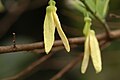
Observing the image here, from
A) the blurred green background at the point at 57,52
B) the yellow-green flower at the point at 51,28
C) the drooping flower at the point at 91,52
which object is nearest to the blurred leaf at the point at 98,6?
the drooping flower at the point at 91,52

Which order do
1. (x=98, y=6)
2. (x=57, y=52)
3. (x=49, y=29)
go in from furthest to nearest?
(x=57, y=52) → (x=98, y=6) → (x=49, y=29)

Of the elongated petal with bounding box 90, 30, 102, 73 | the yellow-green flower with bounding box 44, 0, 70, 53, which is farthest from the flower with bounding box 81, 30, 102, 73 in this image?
the yellow-green flower with bounding box 44, 0, 70, 53

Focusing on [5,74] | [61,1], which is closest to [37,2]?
[61,1]

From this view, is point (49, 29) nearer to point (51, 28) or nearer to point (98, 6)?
point (51, 28)

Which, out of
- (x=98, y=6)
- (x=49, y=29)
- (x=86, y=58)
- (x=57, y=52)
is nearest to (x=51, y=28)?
(x=49, y=29)

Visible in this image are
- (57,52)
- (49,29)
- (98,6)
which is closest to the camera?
(49,29)

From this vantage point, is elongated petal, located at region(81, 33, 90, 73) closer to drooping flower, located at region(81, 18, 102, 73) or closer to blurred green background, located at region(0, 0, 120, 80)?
drooping flower, located at region(81, 18, 102, 73)

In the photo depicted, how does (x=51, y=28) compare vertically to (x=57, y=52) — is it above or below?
above

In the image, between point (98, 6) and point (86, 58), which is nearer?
point (86, 58)

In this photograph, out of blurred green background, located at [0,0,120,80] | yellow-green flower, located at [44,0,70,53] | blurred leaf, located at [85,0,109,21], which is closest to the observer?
yellow-green flower, located at [44,0,70,53]

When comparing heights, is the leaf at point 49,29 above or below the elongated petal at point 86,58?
above

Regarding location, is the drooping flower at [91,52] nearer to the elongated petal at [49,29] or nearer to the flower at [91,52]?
the flower at [91,52]
